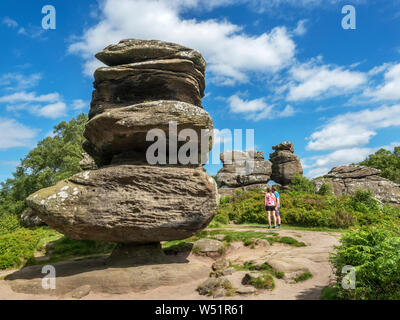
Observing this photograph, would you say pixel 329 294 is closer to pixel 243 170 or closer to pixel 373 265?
pixel 373 265

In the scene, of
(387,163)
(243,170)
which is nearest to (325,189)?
(243,170)

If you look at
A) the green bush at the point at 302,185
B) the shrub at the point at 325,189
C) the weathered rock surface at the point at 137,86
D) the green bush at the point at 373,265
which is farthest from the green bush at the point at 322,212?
the green bush at the point at 373,265

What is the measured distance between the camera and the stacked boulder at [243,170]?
3581 cm

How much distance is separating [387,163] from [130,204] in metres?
63.8

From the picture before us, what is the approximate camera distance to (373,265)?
19.1 ft

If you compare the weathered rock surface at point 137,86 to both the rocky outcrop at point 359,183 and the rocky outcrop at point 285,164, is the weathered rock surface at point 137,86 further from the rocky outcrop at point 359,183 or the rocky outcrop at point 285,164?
the rocky outcrop at point 285,164

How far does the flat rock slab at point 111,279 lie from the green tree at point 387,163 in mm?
56569

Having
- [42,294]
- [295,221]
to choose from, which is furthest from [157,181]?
[295,221]

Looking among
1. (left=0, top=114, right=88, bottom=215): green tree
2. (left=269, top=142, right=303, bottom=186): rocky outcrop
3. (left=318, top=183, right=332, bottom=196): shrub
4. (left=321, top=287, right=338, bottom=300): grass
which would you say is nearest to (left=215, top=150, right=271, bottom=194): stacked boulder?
(left=269, top=142, right=303, bottom=186): rocky outcrop

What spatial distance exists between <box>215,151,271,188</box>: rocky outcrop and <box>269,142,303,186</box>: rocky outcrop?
1680 mm

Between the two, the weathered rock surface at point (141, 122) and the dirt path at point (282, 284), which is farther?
the weathered rock surface at point (141, 122)

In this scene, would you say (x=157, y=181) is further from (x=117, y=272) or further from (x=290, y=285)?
(x=290, y=285)

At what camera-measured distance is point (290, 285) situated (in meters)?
7.84

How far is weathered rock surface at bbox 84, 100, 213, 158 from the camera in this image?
33.7ft
